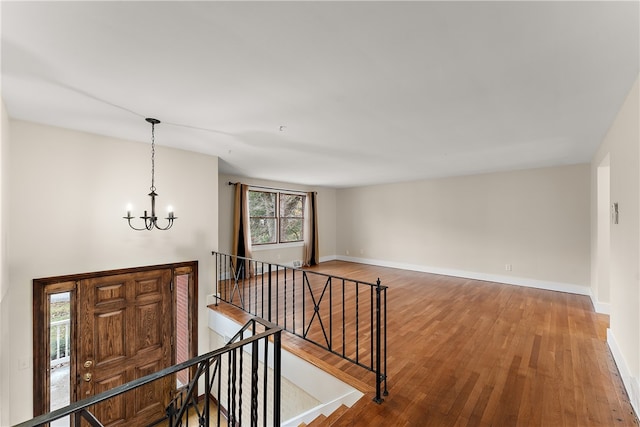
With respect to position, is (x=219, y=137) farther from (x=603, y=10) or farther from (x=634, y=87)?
(x=634, y=87)

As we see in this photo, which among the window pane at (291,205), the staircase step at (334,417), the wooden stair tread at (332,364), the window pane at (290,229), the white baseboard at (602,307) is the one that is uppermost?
the window pane at (291,205)

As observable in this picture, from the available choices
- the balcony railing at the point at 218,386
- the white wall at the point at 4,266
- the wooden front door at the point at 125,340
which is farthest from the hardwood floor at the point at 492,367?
the white wall at the point at 4,266

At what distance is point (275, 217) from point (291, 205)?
63 cm

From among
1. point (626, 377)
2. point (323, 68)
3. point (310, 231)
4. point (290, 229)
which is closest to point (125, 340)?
point (323, 68)

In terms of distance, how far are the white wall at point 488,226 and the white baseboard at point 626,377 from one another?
2.59 m

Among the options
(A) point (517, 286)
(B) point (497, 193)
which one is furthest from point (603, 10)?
(A) point (517, 286)

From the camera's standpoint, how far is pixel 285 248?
712 centimetres

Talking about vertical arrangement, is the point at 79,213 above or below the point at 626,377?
above

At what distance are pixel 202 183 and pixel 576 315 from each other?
→ 5.72 meters

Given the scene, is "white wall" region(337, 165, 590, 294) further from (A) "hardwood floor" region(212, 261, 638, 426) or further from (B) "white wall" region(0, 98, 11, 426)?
(B) "white wall" region(0, 98, 11, 426)

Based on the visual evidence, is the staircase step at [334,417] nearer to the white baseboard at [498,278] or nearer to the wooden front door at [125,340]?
the wooden front door at [125,340]

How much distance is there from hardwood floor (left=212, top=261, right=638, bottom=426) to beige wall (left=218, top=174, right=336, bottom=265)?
2359 millimetres

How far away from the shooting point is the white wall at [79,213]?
2662 millimetres

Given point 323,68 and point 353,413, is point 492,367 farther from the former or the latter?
point 323,68
